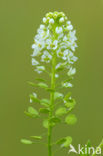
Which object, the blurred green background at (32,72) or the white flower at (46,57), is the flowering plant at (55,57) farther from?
the blurred green background at (32,72)

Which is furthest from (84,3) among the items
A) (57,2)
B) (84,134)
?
(84,134)

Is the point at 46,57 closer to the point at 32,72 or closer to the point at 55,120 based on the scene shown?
the point at 55,120

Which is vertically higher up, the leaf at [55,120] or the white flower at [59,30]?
the white flower at [59,30]

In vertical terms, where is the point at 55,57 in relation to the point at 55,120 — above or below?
above

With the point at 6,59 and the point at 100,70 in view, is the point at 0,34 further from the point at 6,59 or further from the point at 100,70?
the point at 100,70

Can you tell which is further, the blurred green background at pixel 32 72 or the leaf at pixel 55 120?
the blurred green background at pixel 32 72

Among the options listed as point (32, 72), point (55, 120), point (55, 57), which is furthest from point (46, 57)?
point (32, 72)

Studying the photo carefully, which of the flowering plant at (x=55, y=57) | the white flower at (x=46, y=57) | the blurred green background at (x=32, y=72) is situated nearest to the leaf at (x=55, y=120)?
the flowering plant at (x=55, y=57)

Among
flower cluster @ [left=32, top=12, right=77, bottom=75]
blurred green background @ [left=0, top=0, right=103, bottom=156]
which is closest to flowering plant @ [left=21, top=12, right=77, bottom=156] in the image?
flower cluster @ [left=32, top=12, right=77, bottom=75]
